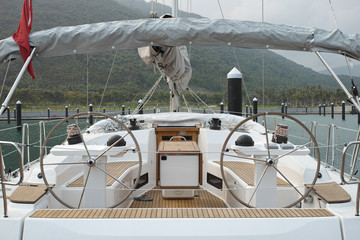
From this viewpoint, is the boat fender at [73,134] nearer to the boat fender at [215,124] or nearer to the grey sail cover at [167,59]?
the grey sail cover at [167,59]

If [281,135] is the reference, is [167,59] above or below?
above

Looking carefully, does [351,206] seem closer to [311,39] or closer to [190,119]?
[311,39]

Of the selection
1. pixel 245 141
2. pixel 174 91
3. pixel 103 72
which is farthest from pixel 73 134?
pixel 103 72

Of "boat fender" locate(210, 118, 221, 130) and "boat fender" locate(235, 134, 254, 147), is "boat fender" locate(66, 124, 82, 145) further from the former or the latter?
"boat fender" locate(210, 118, 221, 130)

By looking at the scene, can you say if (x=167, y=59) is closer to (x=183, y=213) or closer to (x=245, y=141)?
(x=245, y=141)

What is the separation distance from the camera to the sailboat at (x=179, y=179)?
183 centimetres

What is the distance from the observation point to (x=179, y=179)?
298 cm

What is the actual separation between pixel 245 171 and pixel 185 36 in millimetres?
1672

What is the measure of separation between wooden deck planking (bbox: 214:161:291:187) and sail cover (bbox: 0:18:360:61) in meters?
1.28

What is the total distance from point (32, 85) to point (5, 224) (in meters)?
56.5

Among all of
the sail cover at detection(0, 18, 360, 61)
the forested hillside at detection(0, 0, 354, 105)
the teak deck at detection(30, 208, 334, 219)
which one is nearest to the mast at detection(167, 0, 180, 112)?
the sail cover at detection(0, 18, 360, 61)

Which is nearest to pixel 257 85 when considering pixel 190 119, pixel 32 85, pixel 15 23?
pixel 32 85

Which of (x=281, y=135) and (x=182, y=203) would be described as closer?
(x=281, y=135)

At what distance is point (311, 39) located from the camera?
2590 millimetres
